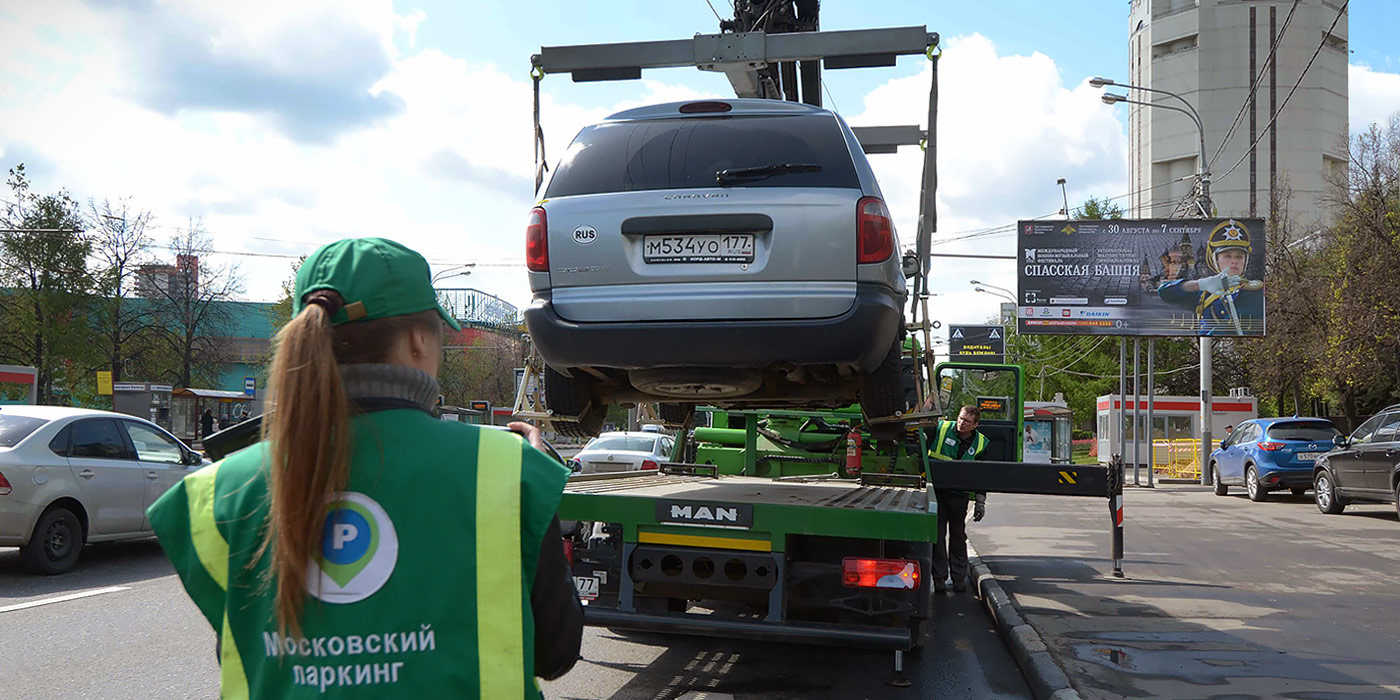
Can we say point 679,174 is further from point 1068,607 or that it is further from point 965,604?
point 965,604

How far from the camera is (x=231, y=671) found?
1.64m

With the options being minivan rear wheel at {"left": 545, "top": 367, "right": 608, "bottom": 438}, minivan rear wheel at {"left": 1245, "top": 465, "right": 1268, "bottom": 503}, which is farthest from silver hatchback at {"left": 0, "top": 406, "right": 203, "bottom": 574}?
minivan rear wheel at {"left": 1245, "top": 465, "right": 1268, "bottom": 503}

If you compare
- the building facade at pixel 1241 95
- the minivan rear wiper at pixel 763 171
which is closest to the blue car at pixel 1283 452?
the minivan rear wiper at pixel 763 171

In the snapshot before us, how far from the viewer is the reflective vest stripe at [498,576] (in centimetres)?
159

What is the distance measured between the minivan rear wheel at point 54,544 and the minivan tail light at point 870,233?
7946 millimetres

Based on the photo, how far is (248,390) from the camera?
3741 cm

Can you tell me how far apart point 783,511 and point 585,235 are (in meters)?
1.64

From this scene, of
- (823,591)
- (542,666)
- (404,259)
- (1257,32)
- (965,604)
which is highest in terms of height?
(1257,32)

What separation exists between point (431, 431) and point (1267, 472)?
22482 millimetres

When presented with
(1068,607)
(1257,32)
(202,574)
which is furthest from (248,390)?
(1257,32)

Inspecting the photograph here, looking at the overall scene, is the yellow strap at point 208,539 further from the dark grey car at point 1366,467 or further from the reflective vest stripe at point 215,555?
the dark grey car at point 1366,467

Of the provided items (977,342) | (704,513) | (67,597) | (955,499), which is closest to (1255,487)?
(977,342)

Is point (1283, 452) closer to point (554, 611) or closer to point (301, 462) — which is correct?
point (554, 611)

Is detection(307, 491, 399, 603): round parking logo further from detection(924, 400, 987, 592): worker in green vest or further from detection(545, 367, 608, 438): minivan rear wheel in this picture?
detection(924, 400, 987, 592): worker in green vest
